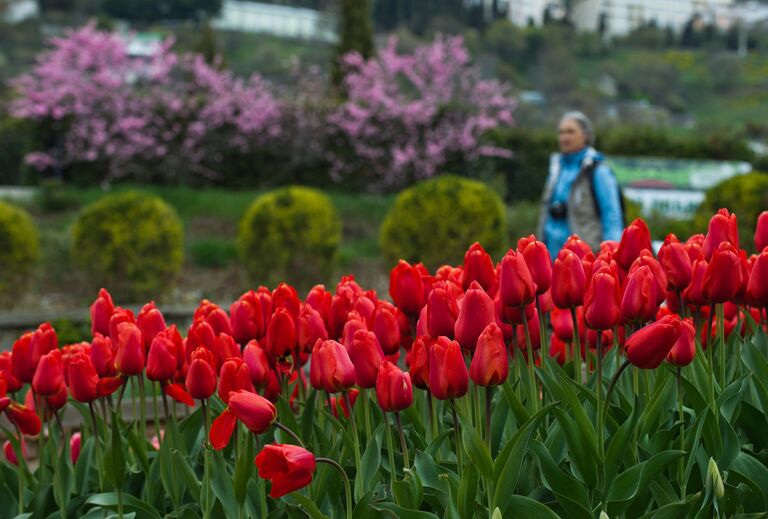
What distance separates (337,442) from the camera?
191 centimetres

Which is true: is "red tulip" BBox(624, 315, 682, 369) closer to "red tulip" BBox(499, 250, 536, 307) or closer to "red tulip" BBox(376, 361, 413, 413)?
"red tulip" BBox(499, 250, 536, 307)

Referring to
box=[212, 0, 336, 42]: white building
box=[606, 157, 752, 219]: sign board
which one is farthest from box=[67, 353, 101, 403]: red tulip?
box=[212, 0, 336, 42]: white building

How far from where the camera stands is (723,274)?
1.80m

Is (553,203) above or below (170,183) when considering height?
above

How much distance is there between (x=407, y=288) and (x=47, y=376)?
0.87 metres

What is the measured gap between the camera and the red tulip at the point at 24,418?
221 centimetres

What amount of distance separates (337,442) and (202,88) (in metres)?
18.5

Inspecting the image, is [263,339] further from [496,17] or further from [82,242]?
[496,17]

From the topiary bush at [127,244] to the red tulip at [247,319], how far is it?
8.04 metres

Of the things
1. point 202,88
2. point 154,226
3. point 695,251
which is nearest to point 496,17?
point 202,88

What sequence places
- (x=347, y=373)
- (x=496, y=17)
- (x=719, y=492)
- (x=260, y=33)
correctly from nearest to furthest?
(x=719, y=492)
(x=347, y=373)
(x=260, y=33)
(x=496, y=17)

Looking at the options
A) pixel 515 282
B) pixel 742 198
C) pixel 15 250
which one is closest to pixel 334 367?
pixel 515 282

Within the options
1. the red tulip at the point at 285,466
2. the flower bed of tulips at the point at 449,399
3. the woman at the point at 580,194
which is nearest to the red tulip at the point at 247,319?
the flower bed of tulips at the point at 449,399

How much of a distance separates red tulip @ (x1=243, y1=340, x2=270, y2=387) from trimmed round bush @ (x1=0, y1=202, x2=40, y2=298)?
341 inches
